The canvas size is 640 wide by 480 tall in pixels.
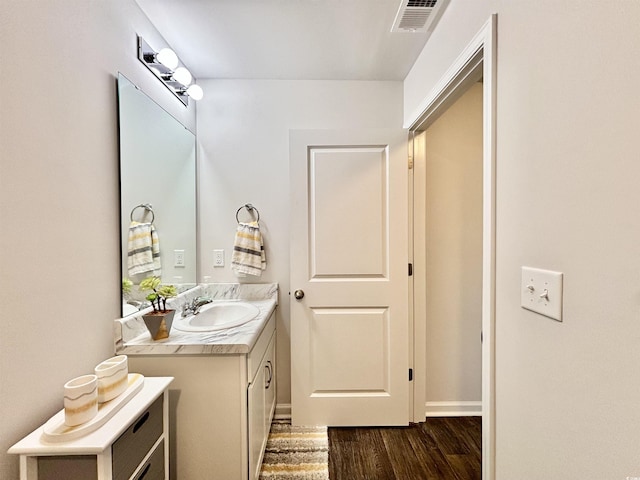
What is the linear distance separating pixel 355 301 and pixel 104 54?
180cm

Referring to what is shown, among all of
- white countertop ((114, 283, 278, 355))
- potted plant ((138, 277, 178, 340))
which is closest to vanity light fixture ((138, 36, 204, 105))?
potted plant ((138, 277, 178, 340))

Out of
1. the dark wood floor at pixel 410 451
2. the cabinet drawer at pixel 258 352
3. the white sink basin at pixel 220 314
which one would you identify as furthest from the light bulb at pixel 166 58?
the dark wood floor at pixel 410 451

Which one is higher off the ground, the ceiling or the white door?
the ceiling

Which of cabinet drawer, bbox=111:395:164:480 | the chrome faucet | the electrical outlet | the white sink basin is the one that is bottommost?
cabinet drawer, bbox=111:395:164:480

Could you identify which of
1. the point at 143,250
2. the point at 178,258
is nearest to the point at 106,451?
the point at 143,250

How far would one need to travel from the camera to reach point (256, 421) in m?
1.46

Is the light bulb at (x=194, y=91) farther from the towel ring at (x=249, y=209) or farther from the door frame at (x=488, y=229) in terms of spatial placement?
the door frame at (x=488, y=229)

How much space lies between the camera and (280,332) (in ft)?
6.98

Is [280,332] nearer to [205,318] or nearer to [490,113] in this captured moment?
[205,318]

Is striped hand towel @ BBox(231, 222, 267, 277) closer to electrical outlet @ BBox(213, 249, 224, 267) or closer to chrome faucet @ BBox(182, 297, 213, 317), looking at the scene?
electrical outlet @ BBox(213, 249, 224, 267)

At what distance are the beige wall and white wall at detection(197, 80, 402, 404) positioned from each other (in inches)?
16.4

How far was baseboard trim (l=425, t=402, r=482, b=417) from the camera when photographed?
2.11m

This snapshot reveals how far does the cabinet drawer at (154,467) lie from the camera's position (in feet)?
3.16

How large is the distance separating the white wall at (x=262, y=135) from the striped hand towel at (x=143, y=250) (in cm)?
52
